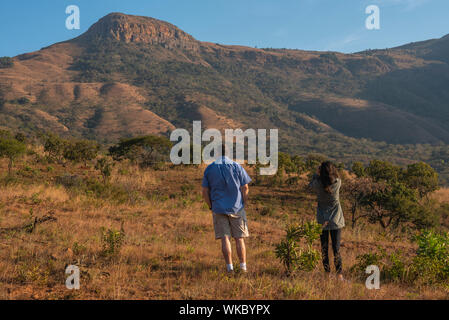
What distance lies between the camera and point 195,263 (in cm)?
473

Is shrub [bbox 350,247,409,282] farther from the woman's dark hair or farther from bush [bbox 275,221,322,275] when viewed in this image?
the woman's dark hair

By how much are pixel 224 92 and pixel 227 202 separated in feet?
380

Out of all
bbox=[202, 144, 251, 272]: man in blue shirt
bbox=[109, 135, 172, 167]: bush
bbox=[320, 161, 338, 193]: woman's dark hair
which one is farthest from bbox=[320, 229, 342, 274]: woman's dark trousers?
bbox=[109, 135, 172, 167]: bush

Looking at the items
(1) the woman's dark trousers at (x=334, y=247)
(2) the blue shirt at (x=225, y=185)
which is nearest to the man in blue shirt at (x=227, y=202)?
(2) the blue shirt at (x=225, y=185)

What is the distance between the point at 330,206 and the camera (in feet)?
14.3

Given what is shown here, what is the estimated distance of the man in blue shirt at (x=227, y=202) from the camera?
4.03 meters

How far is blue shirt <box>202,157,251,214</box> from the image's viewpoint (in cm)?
402

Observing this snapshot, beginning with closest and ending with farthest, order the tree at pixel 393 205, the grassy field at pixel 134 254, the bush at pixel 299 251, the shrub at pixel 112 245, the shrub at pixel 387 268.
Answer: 1. the grassy field at pixel 134 254
2. the bush at pixel 299 251
3. the shrub at pixel 387 268
4. the shrub at pixel 112 245
5. the tree at pixel 393 205

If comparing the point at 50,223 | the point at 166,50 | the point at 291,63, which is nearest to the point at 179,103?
the point at 166,50

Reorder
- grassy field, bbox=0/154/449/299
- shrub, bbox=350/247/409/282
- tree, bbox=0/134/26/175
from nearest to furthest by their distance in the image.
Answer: grassy field, bbox=0/154/449/299 < shrub, bbox=350/247/409/282 < tree, bbox=0/134/26/175

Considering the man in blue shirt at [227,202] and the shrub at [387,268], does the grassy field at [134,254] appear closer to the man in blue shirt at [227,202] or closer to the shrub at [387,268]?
the shrub at [387,268]

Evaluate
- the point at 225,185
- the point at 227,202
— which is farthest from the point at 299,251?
the point at 225,185

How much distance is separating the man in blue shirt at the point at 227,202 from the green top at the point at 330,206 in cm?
112
